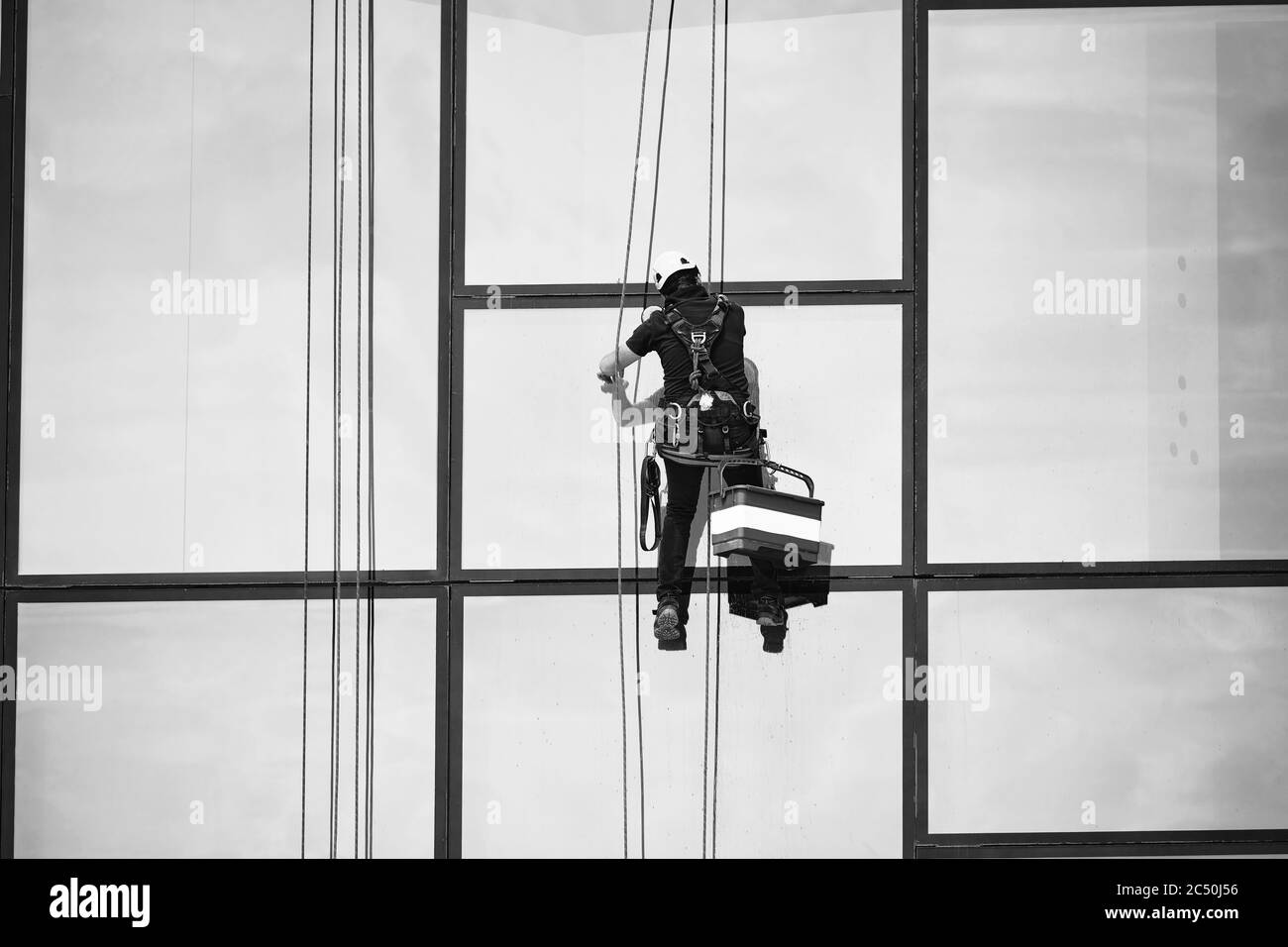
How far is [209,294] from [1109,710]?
450 centimetres

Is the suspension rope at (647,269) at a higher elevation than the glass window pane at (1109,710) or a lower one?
higher

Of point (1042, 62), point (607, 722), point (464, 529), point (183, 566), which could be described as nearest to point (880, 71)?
point (1042, 62)

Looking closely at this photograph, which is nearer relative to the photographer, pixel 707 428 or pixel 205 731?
pixel 707 428

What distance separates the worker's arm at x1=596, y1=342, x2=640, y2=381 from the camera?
205 inches

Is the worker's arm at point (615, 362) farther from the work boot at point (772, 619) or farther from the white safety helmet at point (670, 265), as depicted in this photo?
the work boot at point (772, 619)

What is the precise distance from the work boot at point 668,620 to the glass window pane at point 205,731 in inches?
40.8

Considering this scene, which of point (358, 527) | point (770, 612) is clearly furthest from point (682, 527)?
point (358, 527)

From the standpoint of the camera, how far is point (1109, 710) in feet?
17.6

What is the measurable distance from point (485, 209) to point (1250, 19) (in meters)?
3.61

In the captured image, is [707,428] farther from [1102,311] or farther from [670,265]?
[1102,311]

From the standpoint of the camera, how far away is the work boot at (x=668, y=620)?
5.23 meters

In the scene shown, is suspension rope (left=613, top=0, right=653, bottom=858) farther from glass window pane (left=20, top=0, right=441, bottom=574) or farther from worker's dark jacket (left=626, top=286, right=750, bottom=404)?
glass window pane (left=20, top=0, right=441, bottom=574)

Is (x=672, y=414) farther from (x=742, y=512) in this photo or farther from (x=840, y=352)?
(x=840, y=352)

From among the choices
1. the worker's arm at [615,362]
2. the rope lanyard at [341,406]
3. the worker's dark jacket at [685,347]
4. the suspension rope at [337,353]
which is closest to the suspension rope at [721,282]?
the worker's dark jacket at [685,347]
